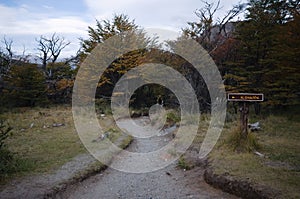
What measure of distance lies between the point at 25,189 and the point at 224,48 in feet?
43.7

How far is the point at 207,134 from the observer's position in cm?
877

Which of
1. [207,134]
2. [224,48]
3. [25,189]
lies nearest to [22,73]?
[224,48]

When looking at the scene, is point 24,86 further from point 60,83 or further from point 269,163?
point 269,163

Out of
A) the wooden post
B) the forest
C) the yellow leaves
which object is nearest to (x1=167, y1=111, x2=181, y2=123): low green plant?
the forest

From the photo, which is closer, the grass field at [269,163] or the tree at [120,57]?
the grass field at [269,163]

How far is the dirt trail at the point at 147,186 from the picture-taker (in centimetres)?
459

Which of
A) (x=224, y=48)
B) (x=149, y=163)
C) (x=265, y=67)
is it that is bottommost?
(x=149, y=163)

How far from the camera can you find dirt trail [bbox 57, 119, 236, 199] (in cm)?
459

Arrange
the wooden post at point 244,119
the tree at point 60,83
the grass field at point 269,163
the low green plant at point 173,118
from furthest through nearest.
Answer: the tree at point 60,83
the low green plant at point 173,118
the wooden post at point 244,119
the grass field at point 269,163

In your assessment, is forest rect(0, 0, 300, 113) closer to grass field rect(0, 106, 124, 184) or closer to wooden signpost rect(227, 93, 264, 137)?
grass field rect(0, 106, 124, 184)

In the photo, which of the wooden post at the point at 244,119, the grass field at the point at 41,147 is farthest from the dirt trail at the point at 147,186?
the wooden post at the point at 244,119

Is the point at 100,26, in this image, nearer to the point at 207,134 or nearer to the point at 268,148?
the point at 207,134

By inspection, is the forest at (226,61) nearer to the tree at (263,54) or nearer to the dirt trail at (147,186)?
the tree at (263,54)

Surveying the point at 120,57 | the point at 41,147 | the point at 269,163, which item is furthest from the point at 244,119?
the point at 120,57
